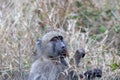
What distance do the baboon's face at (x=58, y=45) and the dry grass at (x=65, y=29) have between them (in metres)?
0.35

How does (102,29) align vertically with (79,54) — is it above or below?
above

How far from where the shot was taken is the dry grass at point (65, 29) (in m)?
8.01

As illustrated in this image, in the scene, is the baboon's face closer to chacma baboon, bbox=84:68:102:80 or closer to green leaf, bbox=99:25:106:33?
chacma baboon, bbox=84:68:102:80

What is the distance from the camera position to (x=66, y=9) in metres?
9.71

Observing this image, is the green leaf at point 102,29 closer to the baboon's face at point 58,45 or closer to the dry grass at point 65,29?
the dry grass at point 65,29

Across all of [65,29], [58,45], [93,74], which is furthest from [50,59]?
[65,29]

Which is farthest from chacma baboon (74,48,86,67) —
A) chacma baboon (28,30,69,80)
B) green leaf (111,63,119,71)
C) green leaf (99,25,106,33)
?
green leaf (99,25,106,33)

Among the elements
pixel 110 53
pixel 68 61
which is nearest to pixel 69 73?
pixel 68 61

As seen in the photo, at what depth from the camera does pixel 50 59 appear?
7223 millimetres

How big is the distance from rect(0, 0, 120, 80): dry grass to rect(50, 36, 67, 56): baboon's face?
0.35 metres

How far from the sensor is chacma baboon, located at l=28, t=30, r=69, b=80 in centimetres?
708

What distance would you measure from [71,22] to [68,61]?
7.61ft

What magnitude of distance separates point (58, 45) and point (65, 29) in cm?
230

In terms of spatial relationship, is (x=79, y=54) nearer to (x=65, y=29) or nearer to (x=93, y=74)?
(x=93, y=74)
